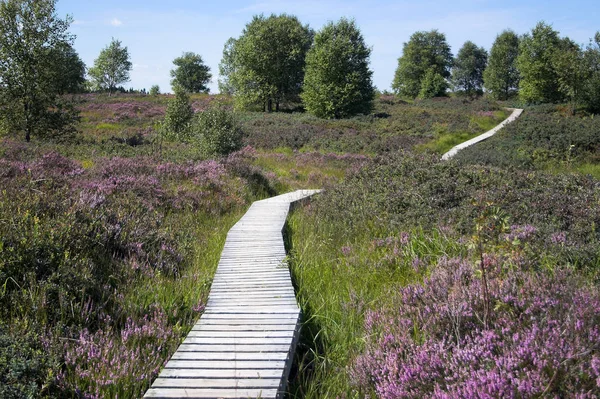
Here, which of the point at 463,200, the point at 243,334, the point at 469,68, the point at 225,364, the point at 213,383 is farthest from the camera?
the point at 469,68

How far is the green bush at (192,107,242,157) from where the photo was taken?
15477mm

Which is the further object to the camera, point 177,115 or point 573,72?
point 573,72

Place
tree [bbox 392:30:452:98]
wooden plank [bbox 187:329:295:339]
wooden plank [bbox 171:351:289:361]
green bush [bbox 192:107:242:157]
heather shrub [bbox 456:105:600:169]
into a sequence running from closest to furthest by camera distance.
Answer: wooden plank [bbox 171:351:289:361] → wooden plank [bbox 187:329:295:339] → green bush [bbox 192:107:242:157] → heather shrub [bbox 456:105:600:169] → tree [bbox 392:30:452:98]

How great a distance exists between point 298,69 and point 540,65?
2481 cm

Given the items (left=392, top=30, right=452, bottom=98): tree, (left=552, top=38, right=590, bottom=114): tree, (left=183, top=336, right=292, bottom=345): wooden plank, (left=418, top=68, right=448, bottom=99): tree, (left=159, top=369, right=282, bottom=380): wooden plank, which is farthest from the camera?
(left=392, top=30, right=452, bottom=98): tree

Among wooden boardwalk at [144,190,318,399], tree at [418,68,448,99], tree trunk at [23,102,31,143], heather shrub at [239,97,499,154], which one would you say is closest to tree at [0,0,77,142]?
tree trunk at [23,102,31,143]

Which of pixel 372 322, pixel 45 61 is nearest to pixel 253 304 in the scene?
pixel 372 322

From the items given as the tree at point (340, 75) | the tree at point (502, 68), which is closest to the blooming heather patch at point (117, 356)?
the tree at point (340, 75)

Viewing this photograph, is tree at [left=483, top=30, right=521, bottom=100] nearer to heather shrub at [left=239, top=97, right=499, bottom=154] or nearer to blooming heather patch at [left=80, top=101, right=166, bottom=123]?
heather shrub at [left=239, top=97, right=499, bottom=154]

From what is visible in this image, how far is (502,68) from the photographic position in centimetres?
6456

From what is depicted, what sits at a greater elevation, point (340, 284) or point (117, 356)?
point (117, 356)

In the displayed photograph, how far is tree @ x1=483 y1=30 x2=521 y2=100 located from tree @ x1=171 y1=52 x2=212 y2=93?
145 feet

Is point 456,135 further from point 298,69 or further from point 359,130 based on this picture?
point 298,69

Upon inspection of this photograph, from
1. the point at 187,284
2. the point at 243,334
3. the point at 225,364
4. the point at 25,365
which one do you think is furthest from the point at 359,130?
the point at 25,365
